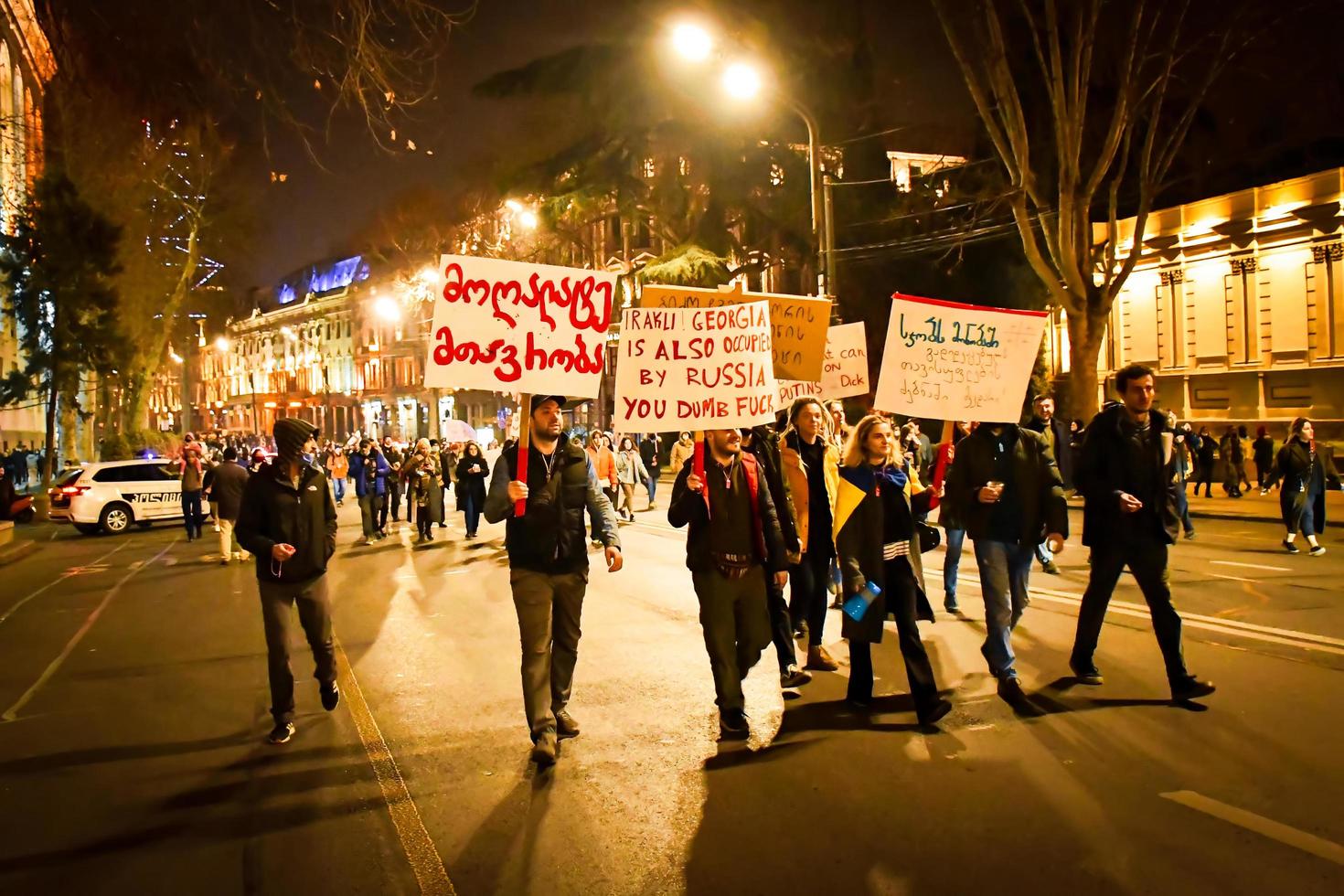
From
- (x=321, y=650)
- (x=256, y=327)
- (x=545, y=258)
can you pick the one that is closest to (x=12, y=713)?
(x=321, y=650)

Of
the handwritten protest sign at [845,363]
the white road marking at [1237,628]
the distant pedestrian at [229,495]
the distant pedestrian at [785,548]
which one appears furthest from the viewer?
the distant pedestrian at [229,495]

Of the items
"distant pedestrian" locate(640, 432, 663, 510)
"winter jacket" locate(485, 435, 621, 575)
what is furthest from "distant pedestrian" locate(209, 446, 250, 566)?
"distant pedestrian" locate(640, 432, 663, 510)

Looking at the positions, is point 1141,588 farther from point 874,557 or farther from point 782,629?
point 782,629

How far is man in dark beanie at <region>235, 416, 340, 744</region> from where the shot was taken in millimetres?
6293

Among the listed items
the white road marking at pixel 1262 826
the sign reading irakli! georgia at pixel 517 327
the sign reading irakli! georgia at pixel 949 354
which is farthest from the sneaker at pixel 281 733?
the white road marking at pixel 1262 826

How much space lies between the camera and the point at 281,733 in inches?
243

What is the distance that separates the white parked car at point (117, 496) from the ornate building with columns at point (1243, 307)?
95.2 ft

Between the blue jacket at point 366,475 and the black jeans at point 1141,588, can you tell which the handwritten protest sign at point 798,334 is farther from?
the blue jacket at point 366,475

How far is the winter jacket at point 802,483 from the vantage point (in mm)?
7426

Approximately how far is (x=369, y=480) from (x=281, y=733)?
478 inches

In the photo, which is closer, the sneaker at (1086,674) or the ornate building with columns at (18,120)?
the sneaker at (1086,674)

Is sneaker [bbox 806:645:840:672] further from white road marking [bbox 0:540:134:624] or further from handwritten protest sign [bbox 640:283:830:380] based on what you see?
white road marking [bbox 0:540:134:624]

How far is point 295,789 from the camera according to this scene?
5285 mm

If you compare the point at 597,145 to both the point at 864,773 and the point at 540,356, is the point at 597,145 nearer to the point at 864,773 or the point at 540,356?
the point at 540,356
